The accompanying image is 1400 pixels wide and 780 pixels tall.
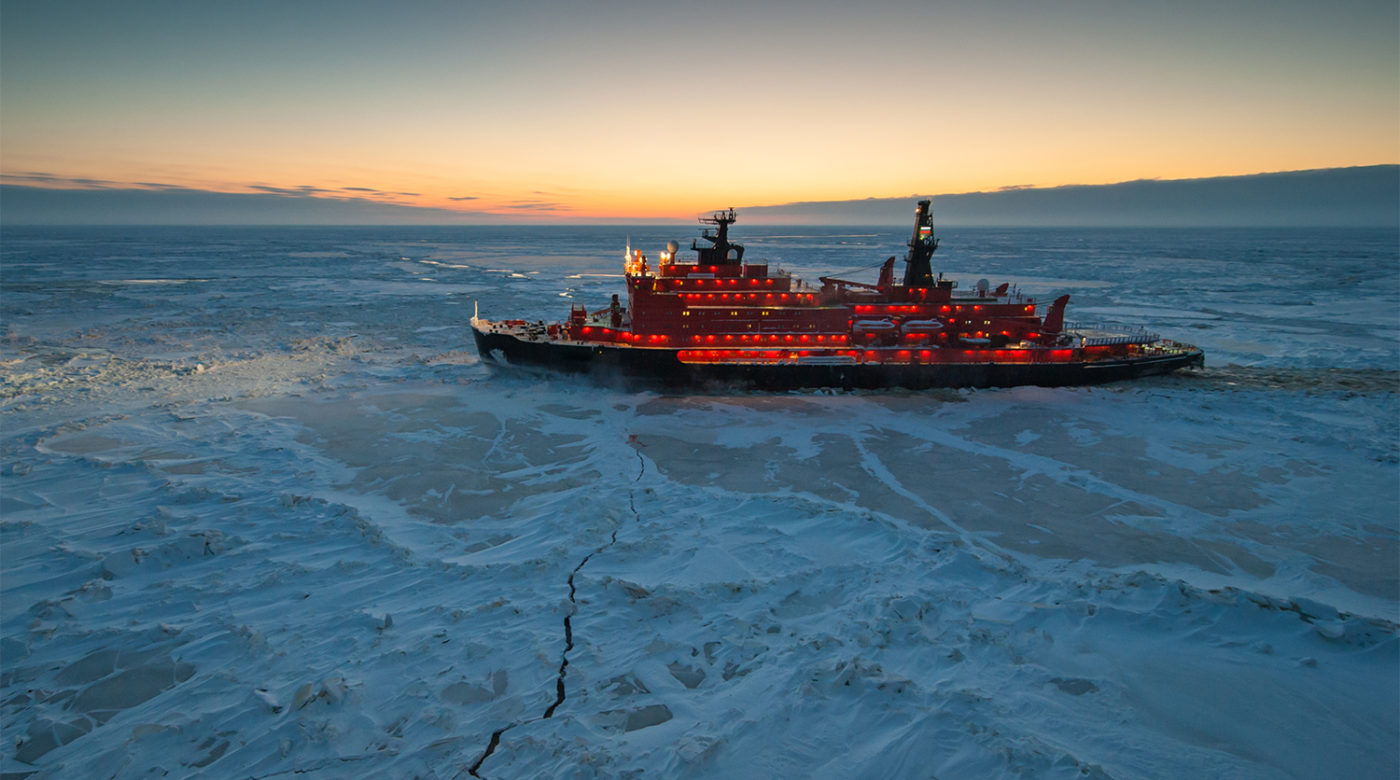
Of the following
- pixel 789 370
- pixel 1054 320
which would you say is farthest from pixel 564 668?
pixel 1054 320

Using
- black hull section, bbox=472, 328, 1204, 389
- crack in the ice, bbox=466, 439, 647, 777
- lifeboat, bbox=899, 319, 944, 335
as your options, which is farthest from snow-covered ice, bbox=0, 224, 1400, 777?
lifeboat, bbox=899, 319, 944, 335

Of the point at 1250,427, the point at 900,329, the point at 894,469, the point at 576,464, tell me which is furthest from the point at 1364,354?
the point at 576,464

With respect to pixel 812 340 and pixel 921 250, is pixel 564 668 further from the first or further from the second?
pixel 921 250

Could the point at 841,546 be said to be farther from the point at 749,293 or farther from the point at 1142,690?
the point at 749,293

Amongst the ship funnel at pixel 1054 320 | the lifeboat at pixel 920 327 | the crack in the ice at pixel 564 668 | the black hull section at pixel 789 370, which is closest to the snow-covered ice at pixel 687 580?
the crack in the ice at pixel 564 668

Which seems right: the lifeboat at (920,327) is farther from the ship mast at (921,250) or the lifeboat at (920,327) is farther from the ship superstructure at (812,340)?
the ship mast at (921,250)

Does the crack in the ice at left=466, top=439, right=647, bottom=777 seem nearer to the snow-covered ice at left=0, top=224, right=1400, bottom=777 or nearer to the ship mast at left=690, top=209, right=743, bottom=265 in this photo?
the snow-covered ice at left=0, top=224, right=1400, bottom=777

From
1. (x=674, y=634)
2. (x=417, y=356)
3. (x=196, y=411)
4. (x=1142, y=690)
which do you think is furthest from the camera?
(x=417, y=356)
